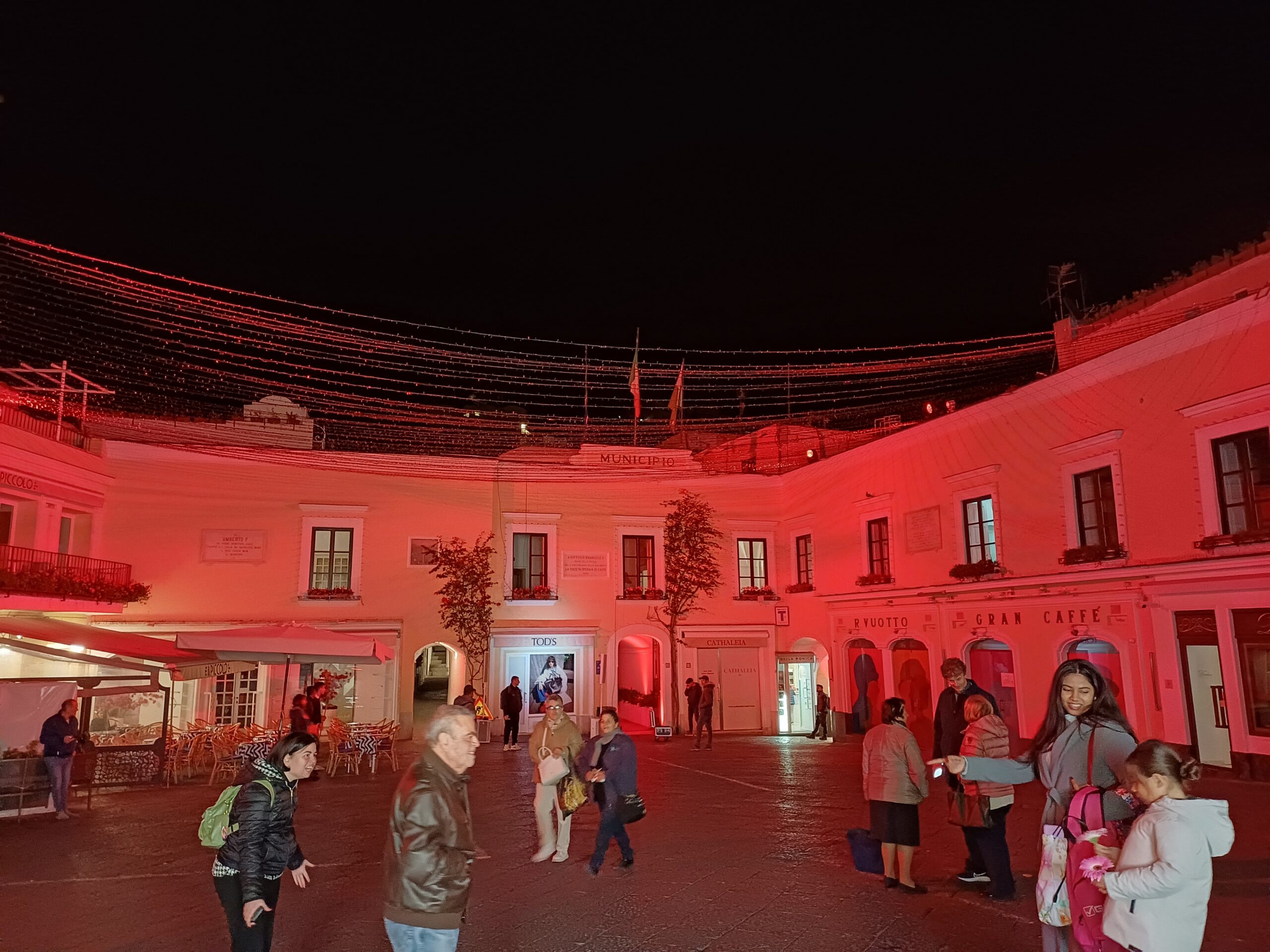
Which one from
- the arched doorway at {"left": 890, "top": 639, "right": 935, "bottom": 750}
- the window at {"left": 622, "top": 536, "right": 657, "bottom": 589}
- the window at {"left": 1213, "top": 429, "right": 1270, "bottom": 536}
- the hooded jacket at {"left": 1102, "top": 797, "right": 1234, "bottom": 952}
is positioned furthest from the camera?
the window at {"left": 622, "top": 536, "right": 657, "bottom": 589}

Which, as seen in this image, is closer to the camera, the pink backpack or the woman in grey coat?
the pink backpack

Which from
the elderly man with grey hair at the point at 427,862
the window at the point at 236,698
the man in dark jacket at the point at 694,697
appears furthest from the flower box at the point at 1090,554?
the window at the point at 236,698

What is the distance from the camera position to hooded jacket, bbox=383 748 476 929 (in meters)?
3.96

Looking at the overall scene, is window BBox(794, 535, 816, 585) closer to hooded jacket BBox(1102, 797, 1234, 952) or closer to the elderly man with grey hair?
hooded jacket BBox(1102, 797, 1234, 952)

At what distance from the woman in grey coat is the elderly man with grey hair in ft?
9.31

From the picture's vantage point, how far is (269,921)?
4.85 metres

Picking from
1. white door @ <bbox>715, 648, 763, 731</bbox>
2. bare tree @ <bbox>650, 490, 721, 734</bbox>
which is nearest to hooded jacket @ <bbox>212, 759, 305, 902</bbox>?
bare tree @ <bbox>650, 490, 721, 734</bbox>

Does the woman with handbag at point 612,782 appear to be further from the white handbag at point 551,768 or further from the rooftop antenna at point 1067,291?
the rooftop antenna at point 1067,291

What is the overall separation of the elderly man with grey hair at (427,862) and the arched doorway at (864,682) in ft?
62.6

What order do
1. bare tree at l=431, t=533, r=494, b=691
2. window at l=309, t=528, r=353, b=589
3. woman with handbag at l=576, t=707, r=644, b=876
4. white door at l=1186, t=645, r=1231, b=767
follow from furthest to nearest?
bare tree at l=431, t=533, r=494, b=691, window at l=309, t=528, r=353, b=589, white door at l=1186, t=645, r=1231, b=767, woman with handbag at l=576, t=707, r=644, b=876

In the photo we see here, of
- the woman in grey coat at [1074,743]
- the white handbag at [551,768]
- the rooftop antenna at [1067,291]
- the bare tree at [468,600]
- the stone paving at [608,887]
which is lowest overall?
the stone paving at [608,887]

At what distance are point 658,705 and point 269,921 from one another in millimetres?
20563

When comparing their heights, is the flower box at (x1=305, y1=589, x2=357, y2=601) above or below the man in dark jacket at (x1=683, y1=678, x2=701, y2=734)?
above

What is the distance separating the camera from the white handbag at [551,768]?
8.52m
